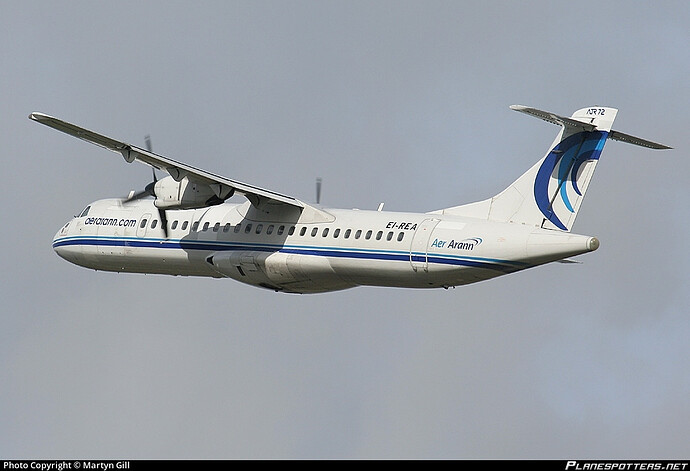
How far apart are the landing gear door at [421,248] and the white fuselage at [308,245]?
0.03 m

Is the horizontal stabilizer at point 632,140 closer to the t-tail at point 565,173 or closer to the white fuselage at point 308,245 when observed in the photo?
the t-tail at point 565,173

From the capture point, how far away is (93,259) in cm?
4775

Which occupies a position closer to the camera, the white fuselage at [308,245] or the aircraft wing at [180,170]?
the white fuselage at [308,245]

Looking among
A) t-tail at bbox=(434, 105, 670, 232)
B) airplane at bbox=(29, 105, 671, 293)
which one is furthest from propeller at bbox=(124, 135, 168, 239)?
t-tail at bbox=(434, 105, 670, 232)

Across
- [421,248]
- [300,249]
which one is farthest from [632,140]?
[300,249]

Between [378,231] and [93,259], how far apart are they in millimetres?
11341

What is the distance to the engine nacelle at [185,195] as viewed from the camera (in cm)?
4294

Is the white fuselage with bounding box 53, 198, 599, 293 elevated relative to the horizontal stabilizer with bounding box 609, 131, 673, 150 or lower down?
lower down

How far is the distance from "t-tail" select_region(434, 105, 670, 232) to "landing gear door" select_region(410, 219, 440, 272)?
2.13 metres

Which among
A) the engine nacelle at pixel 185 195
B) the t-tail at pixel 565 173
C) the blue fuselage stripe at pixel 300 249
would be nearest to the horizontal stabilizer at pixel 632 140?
the t-tail at pixel 565 173

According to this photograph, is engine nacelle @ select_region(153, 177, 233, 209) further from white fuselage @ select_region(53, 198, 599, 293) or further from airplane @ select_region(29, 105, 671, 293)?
white fuselage @ select_region(53, 198, 599, 293)

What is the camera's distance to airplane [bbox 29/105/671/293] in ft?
129

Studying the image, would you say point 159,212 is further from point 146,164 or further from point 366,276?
point 366,276

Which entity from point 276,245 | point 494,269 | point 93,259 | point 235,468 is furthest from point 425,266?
point 93,259
